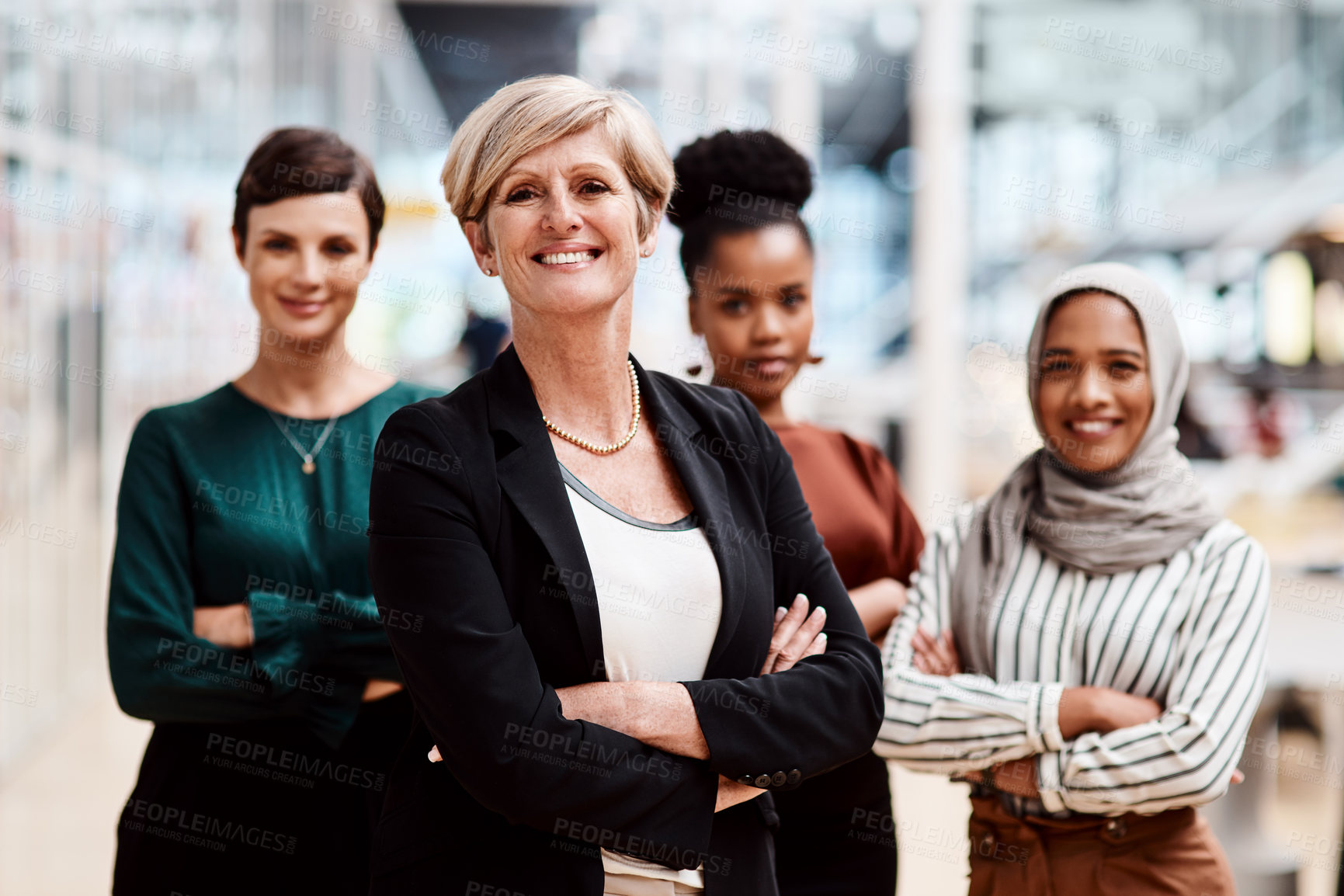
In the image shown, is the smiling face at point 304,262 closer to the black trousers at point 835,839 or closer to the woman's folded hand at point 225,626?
the woman's folded hand at point 225,626

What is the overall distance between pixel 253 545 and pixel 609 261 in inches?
35.0

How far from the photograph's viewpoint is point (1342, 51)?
10.8 meters

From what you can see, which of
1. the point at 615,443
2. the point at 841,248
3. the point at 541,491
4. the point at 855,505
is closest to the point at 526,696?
the point at 541,491

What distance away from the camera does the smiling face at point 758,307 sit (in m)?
2.33

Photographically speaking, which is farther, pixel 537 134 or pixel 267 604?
pixel 267 604

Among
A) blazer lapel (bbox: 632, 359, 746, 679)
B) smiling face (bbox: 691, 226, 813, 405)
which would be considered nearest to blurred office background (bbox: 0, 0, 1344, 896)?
smiling face (bbox: 691, 226, 813, 405)

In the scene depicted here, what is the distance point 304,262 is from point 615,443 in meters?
0.79

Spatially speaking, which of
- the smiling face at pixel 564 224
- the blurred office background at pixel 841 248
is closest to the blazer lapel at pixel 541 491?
the smiling face at pixel 564 224

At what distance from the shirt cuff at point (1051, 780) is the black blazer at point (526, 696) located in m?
0.41

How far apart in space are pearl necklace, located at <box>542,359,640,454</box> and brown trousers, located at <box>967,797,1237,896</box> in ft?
3.06

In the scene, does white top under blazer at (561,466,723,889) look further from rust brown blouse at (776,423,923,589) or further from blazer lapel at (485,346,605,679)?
rust brown blouse at (776,423,923,589)

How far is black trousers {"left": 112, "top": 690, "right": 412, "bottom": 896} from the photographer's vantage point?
6.66ft

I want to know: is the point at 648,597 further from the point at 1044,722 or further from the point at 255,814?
the point at 255,814

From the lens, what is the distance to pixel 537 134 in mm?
1566
